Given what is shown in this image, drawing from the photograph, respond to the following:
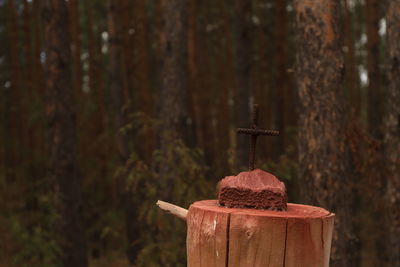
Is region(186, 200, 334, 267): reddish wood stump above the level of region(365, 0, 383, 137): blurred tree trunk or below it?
below

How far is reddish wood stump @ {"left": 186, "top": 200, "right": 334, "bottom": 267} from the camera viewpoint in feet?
9.16

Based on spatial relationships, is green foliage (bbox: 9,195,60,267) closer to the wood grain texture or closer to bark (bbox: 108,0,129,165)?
bark (bbox: 108,0,129,165)

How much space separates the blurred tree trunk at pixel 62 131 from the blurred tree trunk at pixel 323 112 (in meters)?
4.26

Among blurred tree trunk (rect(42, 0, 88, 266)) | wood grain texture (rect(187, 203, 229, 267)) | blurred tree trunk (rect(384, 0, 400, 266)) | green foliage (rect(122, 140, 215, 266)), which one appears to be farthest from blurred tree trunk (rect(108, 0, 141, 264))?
wood grain texture (rect(187, 203, 229, 267))

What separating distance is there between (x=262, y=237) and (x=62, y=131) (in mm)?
6792

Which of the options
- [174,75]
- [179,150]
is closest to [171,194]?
[179,150]

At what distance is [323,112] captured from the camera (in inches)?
240

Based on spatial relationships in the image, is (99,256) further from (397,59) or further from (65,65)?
(397,59)

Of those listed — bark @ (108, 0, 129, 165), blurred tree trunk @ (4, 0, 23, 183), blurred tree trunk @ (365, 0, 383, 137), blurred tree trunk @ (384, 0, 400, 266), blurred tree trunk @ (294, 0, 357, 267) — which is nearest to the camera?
blurred tree trunk @ (294, 0, 357, 267)

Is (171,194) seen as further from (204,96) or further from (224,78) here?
(224,78)

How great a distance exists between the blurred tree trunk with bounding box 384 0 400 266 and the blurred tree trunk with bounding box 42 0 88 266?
15.6ft

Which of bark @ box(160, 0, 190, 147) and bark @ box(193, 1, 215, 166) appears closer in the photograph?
bark @ box(160, 0, 190, 147)

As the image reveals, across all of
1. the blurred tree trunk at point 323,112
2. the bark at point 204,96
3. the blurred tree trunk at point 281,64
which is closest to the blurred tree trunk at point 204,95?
the bark at point 204,96

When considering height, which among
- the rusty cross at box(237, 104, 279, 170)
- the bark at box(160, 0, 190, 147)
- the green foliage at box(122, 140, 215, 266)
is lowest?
the green foliage at box(122, 140, 215, 266)
